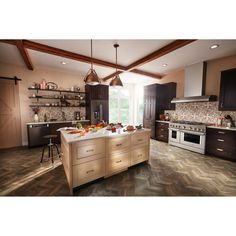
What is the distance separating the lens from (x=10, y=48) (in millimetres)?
2982

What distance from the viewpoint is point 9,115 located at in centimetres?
398

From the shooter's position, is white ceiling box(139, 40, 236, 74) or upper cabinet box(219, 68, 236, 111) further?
upper cabinet box(219, 68, 236, 111)

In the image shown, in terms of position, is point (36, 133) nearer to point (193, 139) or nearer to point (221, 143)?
point (193, 139)

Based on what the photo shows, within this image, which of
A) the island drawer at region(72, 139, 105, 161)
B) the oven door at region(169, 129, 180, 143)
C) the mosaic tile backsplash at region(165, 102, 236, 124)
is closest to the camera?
the island drawer at region(72, 139, 105, 161)

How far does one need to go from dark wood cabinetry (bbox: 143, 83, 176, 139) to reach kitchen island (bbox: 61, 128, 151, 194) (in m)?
2.45

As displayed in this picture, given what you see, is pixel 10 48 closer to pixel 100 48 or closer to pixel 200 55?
pixel 100 48

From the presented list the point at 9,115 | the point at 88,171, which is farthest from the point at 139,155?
the point at 9,115

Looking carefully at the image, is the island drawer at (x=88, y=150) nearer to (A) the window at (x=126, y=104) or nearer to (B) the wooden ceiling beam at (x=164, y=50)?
(B) the wooden ceiling beam at (x=164, y=50)

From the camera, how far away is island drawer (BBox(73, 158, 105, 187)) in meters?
1.82

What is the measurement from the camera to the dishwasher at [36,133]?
12.5 ft

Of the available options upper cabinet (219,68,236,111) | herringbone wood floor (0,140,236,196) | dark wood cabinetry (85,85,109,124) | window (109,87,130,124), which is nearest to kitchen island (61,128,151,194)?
herringbone wood floor (0,140,236,196)

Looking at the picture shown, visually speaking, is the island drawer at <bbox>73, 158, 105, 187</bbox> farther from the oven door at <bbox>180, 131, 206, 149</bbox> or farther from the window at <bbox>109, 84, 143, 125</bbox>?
the window at <bbox>109, 84, 143, 125</bbox>

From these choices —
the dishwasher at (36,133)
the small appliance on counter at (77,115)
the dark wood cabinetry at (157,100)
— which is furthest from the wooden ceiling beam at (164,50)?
the dishwasher at (36,133)

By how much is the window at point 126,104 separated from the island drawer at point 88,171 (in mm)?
4834
